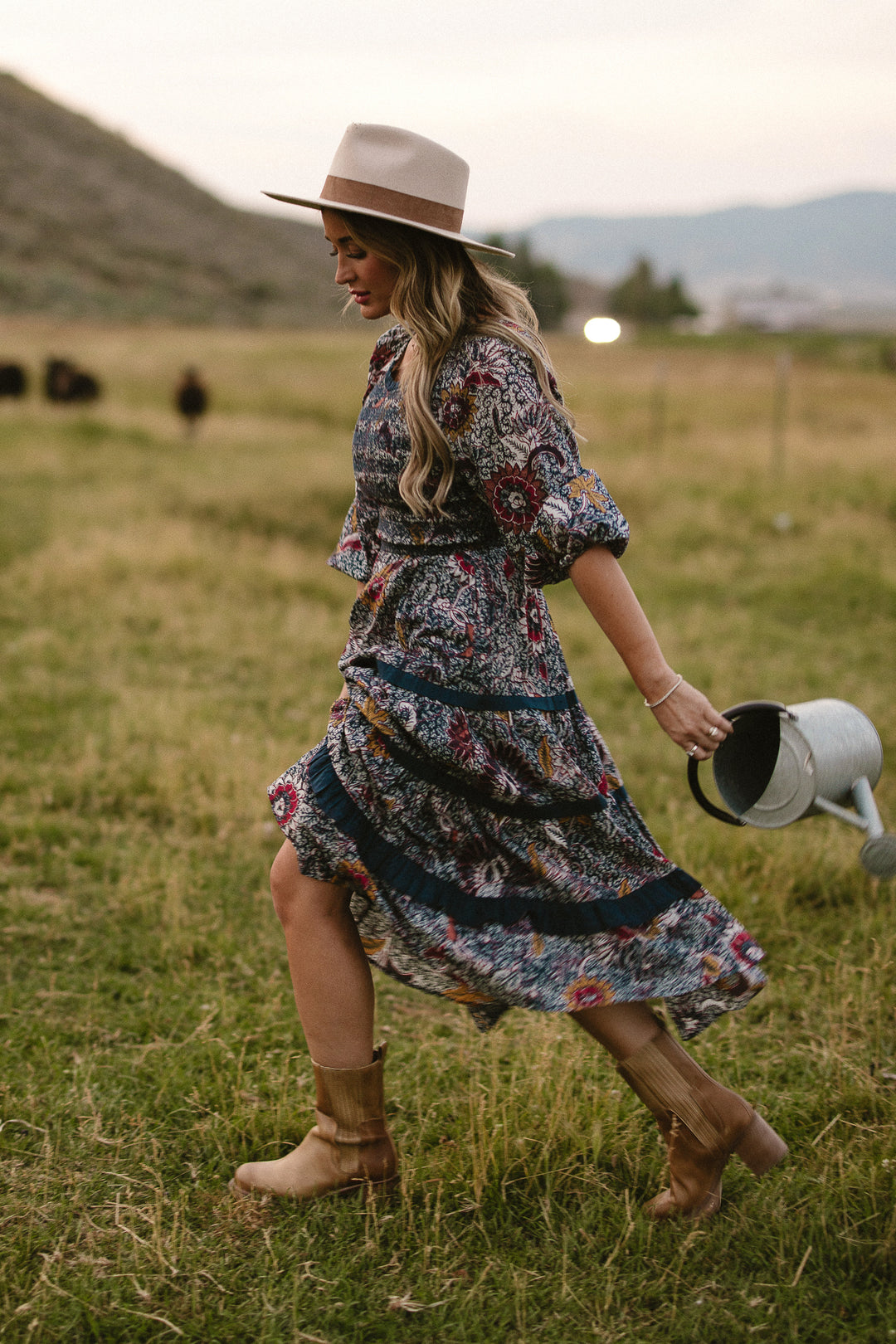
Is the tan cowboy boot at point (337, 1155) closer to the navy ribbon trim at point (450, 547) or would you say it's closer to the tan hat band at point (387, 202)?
the navy ribbon trim at point (450, 547)

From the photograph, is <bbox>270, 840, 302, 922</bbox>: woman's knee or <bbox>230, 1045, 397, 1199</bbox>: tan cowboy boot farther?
<bbox>230, 1045, 397, 1199</bbox>: tan cowboy boot

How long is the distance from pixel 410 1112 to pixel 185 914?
3.85 ft

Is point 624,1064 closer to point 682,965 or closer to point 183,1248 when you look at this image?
point 682,965

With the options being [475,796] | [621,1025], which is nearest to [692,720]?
[475,796]

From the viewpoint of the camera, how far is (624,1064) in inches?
84.4

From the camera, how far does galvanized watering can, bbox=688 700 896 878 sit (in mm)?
2148

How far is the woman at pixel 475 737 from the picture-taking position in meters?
1.93

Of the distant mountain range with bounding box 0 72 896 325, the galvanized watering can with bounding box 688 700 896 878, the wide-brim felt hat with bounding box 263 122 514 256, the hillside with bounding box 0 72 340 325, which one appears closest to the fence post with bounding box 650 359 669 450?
the galvanized watering can with bounding box 688 700 896 878

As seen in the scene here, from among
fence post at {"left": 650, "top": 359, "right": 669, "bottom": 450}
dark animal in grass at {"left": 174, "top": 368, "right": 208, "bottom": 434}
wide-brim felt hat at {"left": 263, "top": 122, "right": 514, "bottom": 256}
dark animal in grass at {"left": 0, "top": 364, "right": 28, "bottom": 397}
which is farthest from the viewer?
dark animal in grass at {"left": 0, "top": 364, "right": 28, "bottom": 397}

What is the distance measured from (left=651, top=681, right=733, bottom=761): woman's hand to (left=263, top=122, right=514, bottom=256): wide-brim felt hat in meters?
0.79

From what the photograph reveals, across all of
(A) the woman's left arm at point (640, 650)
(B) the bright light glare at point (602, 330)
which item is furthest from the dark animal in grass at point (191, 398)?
(A) the woman's left arm at point (640, 650)

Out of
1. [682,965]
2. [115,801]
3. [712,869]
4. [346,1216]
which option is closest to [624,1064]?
[682,965]

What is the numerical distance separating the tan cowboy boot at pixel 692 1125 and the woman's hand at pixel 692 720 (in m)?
0.59

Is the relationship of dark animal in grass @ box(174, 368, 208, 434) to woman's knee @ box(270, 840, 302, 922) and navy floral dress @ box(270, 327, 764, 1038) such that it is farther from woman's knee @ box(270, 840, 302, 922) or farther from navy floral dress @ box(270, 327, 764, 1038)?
woman's knee @ box(270, 840, 302, 922)
